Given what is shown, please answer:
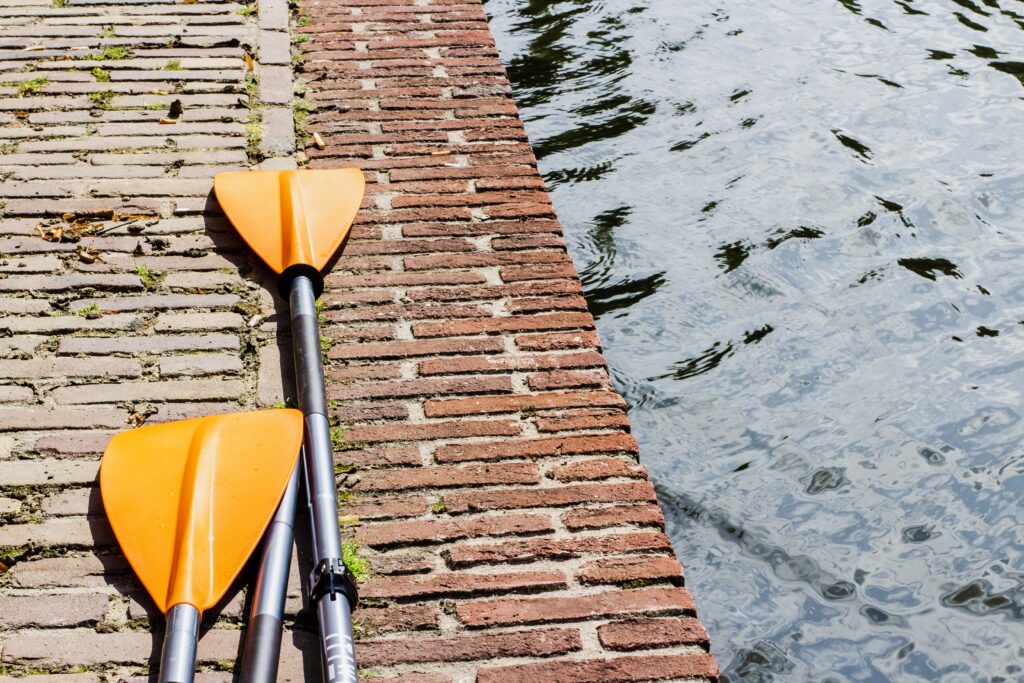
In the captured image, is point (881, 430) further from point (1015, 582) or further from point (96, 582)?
point (96, 582)

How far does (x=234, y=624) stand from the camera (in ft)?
6.89

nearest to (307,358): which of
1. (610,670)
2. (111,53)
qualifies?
(610,670)

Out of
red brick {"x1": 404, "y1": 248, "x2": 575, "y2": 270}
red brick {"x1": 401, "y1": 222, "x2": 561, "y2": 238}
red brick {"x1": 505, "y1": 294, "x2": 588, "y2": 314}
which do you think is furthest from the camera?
red brick {"x1": 401, "y1": 222, "x2": 561, "y2": 238}

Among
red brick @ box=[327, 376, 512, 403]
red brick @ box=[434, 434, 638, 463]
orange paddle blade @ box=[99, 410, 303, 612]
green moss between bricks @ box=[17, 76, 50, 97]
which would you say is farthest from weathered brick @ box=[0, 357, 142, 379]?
green moss between bricks @ box=[17, 76, 50, 97]

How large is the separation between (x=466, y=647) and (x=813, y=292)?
2620 millimetres

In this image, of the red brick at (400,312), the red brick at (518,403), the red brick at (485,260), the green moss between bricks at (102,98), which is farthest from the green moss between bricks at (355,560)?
the green moss between bricks at (102,98)

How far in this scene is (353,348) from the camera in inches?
111

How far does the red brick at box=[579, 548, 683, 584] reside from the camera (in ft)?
7.36

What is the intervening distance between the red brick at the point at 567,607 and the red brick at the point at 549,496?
0.27 metres

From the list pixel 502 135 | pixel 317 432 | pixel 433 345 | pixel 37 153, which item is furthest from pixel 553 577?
pixel 37 153

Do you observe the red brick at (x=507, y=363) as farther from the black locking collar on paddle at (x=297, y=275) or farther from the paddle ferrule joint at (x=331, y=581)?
the paddle ferrule joint at (x=331, y=581)

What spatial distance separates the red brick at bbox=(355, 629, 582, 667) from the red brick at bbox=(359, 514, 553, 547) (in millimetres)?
266

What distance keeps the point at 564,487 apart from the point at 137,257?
1.60 m

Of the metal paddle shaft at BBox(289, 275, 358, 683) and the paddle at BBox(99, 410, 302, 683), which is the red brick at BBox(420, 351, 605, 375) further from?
the paddle at BBox(99, 410, 302, 683)
